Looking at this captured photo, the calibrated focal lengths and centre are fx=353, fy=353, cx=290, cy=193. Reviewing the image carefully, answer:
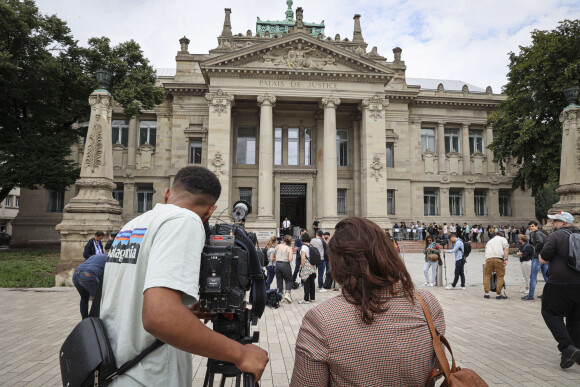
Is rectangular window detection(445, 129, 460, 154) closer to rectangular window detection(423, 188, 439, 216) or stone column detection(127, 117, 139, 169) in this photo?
rectangular window detection(423, 188, 439, 216)

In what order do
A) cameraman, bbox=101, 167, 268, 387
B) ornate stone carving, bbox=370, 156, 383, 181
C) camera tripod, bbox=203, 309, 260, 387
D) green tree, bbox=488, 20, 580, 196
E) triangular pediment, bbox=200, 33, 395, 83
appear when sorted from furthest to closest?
ornate stone carving, bbox=370, 156, 383, 181 → triangular pediment, bbox=200, 33, 395, 83 → green tree, bbox=488, 20, 580, 196 → camera tripod, bbox=203, 309, 260, 387 → cameraman, bbox=101, 167, 268, 387

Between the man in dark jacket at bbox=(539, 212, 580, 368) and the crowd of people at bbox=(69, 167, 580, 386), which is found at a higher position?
the crowd of people at bbox=(69, 167, 580, 386)

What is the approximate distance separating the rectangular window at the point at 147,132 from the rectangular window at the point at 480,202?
33418mm

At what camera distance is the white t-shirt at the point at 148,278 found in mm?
1510

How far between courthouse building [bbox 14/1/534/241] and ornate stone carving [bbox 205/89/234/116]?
8 centimetres

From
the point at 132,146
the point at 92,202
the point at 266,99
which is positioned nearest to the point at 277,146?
the point at 266,99

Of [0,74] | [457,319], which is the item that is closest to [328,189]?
[457,319]

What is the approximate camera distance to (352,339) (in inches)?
64.4

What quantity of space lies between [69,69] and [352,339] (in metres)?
27.6

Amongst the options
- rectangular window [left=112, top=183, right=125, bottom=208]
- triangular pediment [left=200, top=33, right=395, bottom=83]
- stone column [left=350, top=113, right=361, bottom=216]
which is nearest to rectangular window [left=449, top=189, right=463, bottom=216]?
stone column [left=350, top=113, right=361, bottom=216]

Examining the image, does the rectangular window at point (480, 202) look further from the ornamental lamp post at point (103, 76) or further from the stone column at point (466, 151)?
the ornamental lamp post at point (103, 76)

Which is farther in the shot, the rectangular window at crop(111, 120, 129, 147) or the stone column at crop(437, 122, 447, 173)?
the stone column at crop(437, 122, 447, 173)

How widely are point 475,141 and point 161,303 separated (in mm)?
42131

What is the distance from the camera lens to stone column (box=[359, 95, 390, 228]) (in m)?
28.5
